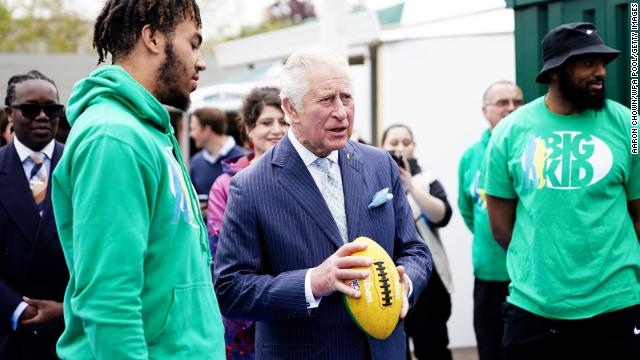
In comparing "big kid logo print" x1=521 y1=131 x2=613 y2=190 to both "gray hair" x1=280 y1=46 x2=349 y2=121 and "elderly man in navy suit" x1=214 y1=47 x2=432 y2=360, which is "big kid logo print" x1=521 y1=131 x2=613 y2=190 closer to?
"elderly man in navy suit" x1=214 y1=47 x2=432 y2=360

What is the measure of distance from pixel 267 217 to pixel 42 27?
33163 millimetres

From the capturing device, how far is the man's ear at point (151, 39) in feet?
8.01

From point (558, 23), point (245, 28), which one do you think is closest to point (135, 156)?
point (558, 23)

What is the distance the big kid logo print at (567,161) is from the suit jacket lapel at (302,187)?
1.52m

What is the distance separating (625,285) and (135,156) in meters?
2.81

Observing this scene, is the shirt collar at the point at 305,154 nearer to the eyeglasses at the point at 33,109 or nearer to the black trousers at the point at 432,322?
the eyeglasses at the point at 33,109

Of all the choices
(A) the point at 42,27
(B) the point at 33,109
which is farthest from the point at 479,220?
(A) the point at 42,27

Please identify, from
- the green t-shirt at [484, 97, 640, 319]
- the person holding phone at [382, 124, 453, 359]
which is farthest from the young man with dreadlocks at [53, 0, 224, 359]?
the person holding phone at [382, 124, 453, 359]

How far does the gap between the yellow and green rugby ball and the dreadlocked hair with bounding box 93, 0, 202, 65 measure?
1044 mm

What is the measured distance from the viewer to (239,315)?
3113 mm

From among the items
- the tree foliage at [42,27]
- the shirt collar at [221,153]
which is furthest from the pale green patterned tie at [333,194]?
the tree foliage at [42,27]

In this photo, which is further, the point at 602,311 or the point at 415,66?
the point at 415,66

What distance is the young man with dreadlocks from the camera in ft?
6.93

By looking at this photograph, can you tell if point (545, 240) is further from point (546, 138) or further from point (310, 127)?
point (310, 127)
